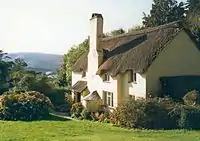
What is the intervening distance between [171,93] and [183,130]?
5.76 meters

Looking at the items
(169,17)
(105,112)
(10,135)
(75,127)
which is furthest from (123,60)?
(169,17)

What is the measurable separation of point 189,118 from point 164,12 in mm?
47065

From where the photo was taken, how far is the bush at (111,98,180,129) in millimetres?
27672

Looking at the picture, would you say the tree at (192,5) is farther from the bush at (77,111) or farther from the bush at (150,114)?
the bush at (150,114)

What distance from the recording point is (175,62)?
1280 inches

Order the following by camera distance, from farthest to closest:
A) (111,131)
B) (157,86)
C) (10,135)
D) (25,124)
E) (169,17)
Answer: (169,17) < (157,86) < (25,124) < (111,131) < (10,135)

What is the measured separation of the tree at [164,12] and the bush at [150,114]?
41.8m

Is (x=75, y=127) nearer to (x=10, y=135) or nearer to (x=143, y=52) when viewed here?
(x=10, y=135)

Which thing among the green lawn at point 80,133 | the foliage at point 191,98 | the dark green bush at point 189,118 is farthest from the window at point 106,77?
the dark green bush at point 189,118

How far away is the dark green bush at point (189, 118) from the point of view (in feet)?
87.5

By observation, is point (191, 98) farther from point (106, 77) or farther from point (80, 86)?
point (80, 86)

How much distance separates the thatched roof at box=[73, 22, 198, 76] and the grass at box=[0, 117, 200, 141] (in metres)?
6.81

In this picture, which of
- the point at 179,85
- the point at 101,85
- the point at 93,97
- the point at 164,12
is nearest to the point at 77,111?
the point at 93,97

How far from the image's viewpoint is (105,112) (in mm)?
34875
